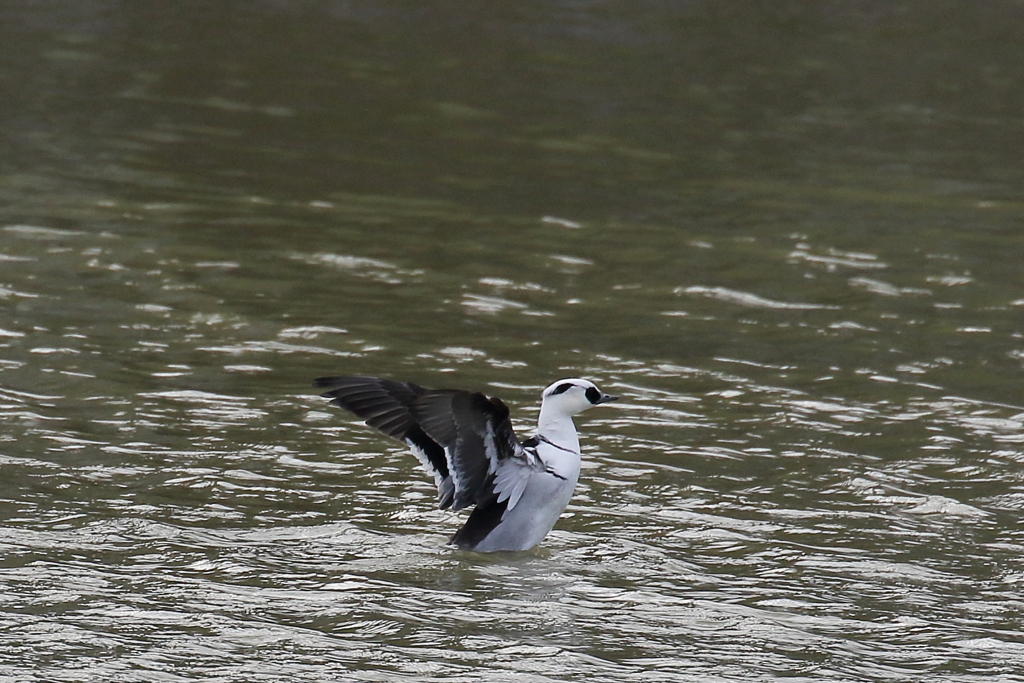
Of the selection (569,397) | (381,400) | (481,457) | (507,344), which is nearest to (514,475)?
(481,457)

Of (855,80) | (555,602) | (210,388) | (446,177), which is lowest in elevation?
(555,602)

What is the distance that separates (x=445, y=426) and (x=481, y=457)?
0.36m

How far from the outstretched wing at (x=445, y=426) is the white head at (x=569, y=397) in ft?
1.92

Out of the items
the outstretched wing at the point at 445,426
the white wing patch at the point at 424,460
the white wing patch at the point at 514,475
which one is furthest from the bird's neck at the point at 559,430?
the white wing patch at the point at 424,460

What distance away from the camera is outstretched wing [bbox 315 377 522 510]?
934 cm

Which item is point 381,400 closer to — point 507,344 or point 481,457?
point 481,457

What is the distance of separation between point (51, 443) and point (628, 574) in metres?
4.26

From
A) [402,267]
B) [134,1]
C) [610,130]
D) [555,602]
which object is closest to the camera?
[555,602]

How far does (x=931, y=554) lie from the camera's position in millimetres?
9961

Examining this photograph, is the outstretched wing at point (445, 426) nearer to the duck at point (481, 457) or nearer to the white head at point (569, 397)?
the duck at point (481, 457)

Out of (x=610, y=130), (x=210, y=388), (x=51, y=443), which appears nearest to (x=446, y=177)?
(x=610, y=130)

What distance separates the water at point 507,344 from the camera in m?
8.78

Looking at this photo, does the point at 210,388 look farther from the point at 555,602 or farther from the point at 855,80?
the point at 855,80

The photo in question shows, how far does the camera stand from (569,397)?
1036 centimetres
